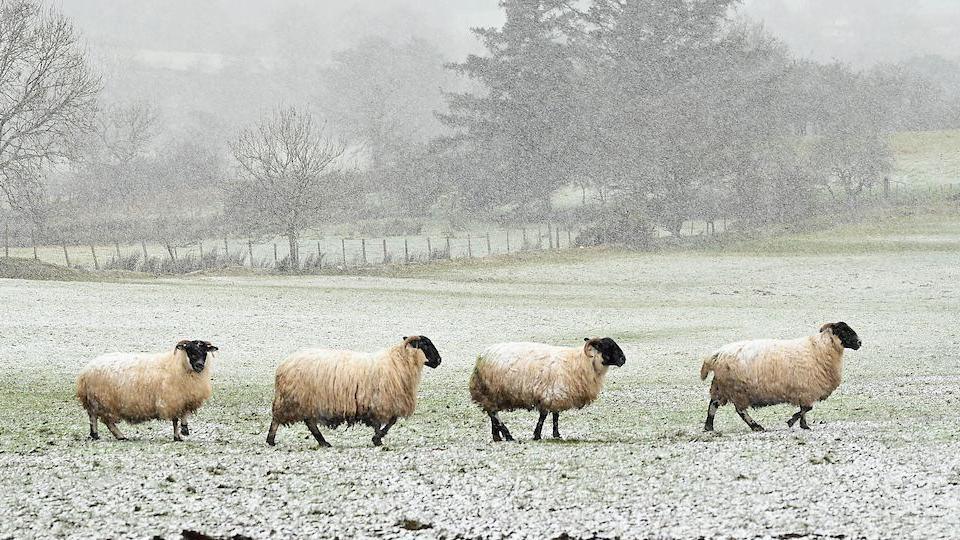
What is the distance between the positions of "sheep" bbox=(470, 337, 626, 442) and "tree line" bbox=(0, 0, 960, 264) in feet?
155

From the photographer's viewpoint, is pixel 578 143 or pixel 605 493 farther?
pixel 578 143

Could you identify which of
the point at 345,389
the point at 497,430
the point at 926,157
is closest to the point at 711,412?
the point at 497,430

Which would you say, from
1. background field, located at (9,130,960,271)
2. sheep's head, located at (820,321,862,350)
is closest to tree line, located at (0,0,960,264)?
background field, located at (9,130,960,271)

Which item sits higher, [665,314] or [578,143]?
[578,143]

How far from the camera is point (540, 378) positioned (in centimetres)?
1434

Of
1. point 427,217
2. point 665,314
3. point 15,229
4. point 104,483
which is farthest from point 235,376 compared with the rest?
point 427,217

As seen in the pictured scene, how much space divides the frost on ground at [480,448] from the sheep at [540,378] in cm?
55

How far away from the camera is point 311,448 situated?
13648 mm

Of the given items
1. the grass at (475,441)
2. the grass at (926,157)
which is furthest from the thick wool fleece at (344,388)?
the grass at (926,157)

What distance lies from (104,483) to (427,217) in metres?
85.8

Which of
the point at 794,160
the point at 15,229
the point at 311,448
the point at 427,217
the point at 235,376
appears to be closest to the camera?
the point at 311,448

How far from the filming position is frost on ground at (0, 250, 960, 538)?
973 cm

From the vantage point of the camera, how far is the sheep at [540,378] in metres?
14.3

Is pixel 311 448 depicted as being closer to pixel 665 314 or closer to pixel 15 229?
pixel 665 314
